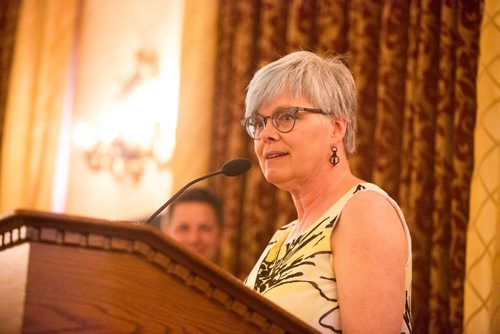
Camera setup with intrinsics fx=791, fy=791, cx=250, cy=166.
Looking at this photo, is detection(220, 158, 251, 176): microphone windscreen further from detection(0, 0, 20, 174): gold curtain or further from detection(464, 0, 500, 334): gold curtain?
detection(0, 0, 20, 174): gold curtain

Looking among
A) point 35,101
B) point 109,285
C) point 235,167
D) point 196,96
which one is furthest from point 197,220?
point 109,285

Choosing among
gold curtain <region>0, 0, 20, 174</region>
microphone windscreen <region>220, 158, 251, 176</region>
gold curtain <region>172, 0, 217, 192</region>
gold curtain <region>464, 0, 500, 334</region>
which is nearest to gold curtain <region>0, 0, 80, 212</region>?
gold curtain <region>0, 0, 20, 174</region>

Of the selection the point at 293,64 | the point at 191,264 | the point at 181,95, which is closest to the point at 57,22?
the point at 181,95

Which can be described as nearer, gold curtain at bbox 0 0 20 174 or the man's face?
the man's face

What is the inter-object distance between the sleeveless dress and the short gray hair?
0.28m

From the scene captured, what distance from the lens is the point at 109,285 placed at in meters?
1.31

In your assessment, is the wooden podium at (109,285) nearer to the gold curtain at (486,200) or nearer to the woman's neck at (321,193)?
the woman's neck at (321,193)

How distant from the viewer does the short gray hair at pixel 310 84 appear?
82.5 inches

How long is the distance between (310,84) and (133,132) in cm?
372

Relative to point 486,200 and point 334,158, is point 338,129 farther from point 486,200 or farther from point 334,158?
point 486,200

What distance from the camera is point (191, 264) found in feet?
4.56

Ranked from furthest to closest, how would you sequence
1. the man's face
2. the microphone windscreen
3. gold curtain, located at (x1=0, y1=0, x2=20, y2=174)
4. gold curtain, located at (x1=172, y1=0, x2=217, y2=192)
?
gold curtain, located at (x1=0, y1=0, x2=20, y2=174) < gold curtain, located at (x1=172, y1=0, x2=217, y2=192) < the man's face < the microphone windscreen

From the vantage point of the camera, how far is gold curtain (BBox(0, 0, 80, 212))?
235 inches

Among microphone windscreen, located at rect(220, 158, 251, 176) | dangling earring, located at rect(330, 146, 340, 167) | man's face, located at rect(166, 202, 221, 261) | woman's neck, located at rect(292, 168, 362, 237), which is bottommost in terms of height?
man's face, located at rect(166, 202, 221, 261)
